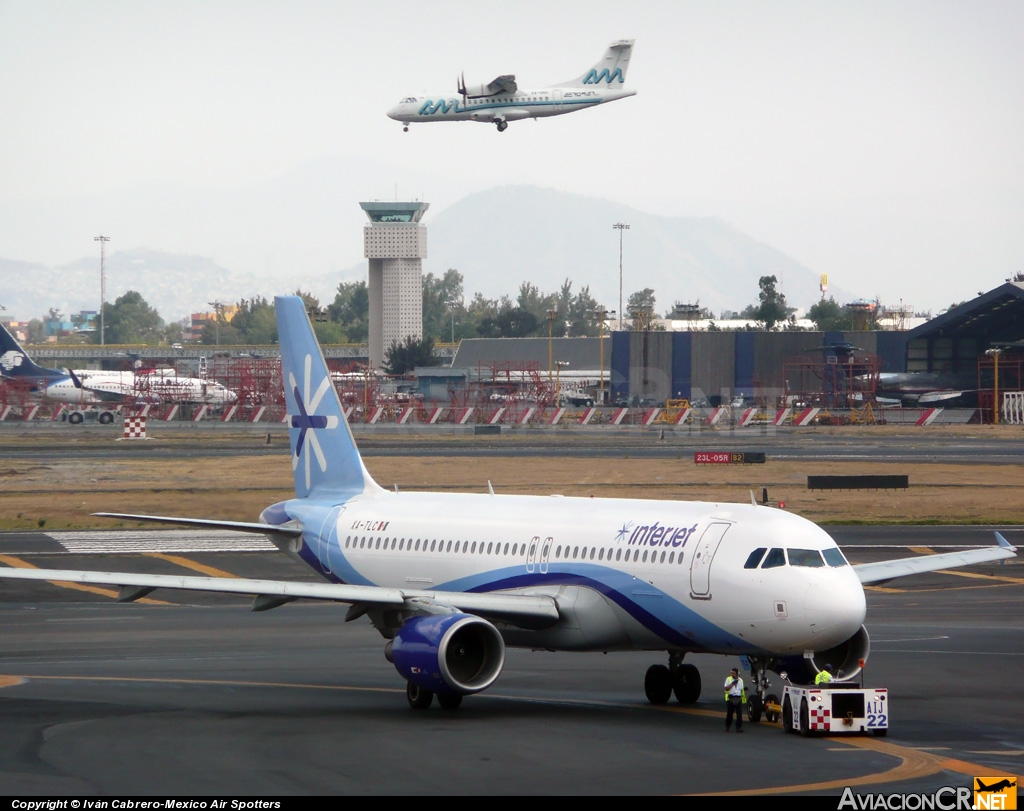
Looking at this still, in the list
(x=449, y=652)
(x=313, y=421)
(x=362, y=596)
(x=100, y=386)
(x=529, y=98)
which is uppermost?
(x=529, y=98)

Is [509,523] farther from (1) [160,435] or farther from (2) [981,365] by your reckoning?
(2) [981,365]

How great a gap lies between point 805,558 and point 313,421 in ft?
53.3

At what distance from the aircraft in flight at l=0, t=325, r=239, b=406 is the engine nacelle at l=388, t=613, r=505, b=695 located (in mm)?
130888

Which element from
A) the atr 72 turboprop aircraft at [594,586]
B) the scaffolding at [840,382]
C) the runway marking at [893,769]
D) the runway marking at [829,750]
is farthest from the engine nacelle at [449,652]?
the scaffolding at [840,382]

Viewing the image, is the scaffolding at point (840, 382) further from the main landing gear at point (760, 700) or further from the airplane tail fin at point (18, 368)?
the main landing gear at point (760, 700)

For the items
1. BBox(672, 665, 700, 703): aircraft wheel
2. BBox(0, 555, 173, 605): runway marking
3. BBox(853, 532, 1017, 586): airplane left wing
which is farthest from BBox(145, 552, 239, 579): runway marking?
BBox(853, 532, 1017, 586): airplane left wing

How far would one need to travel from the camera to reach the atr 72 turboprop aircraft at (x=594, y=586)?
2486 centimetres

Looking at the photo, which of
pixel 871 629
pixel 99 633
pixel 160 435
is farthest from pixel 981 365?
pixel 99 633

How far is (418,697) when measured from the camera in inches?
1045

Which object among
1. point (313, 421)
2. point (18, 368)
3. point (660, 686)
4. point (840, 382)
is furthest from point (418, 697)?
point (840, 382)

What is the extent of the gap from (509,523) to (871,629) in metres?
14.7

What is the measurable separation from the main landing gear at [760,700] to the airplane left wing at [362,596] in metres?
4.14

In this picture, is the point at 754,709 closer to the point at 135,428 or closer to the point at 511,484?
the point at 511,484

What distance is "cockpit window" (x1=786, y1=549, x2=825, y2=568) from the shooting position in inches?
979
